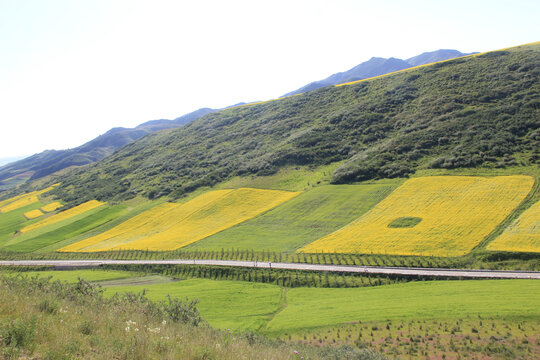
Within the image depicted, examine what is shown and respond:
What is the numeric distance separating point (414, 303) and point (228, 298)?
61.0 ft

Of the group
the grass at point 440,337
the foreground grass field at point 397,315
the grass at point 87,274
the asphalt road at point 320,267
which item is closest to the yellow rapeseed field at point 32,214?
the asphalt road at point 320,267

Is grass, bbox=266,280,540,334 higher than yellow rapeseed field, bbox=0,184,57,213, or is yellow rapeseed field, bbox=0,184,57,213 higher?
yellow rapeseed field, bbox=0,184,57,213

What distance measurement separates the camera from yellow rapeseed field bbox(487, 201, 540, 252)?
35.8 metres

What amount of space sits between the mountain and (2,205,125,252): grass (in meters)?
14.7

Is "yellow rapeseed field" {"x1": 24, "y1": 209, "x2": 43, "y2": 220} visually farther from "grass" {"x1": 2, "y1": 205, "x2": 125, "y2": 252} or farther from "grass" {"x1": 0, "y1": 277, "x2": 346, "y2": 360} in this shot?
"grass" {"x1": 0, "y1": 277, "x2": 346, "y2": 360}

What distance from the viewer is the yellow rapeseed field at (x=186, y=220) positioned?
6206 centimetres

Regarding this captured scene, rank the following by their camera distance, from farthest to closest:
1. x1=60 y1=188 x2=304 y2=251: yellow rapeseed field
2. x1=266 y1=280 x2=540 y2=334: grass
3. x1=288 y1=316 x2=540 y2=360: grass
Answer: x1=60 y1=188 x2=304 y2=251: yellow rapeseed field < x1=266 y1=280 x2=540 y2=334: grass < x1=288 y1=316 x2=540 y2=360: grass

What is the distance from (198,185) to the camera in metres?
102

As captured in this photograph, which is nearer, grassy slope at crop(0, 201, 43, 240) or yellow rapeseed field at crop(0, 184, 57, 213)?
grassy slope at crop(0, 201, 43, 240)

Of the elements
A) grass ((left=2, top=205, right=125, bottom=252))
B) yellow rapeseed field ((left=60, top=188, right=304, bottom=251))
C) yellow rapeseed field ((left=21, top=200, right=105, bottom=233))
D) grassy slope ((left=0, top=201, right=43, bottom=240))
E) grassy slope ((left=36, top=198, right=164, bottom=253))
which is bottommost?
yellow rapeseed field ((left=60, top=188, right=304, bottom=251))

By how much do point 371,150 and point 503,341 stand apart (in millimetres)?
71246

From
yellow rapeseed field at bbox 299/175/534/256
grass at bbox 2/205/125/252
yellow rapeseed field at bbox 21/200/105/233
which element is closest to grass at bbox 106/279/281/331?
yellow rapeseed field at bbox 299/175/534/256

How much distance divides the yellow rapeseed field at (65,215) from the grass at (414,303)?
86.0 metres

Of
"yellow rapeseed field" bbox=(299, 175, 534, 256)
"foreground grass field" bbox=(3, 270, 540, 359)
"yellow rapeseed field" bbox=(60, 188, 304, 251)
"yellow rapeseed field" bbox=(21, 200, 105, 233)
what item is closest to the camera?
"foreground grass field" bbox=(3, 270, 540, 359)
